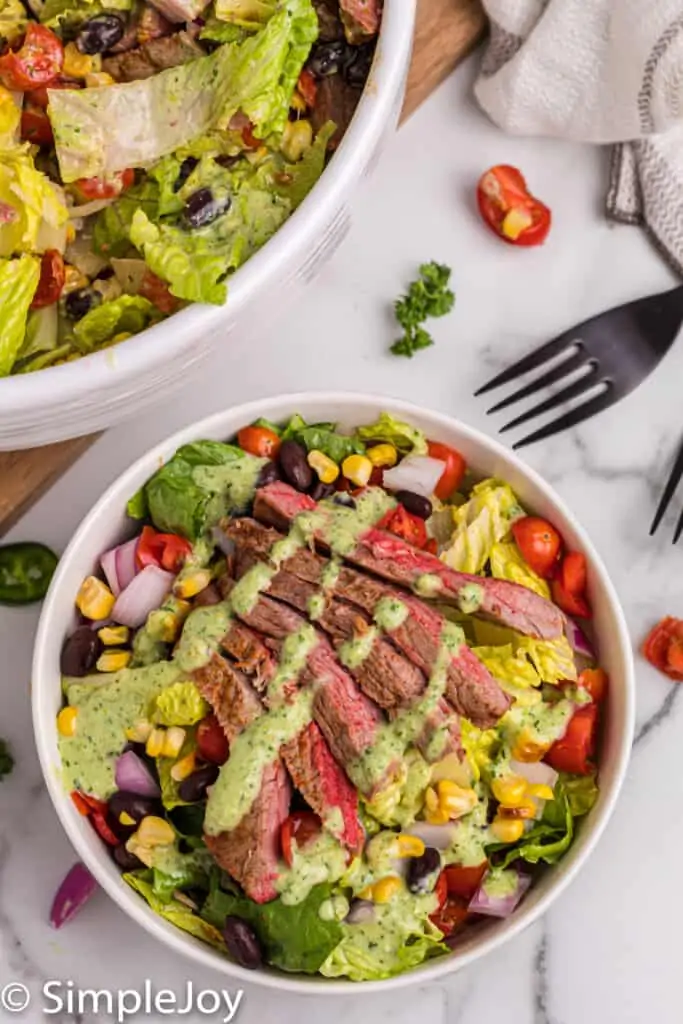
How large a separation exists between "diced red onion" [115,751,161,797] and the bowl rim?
2.20 ft

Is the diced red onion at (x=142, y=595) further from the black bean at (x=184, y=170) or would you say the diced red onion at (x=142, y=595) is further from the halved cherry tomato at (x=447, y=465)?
the black bean at (x=184, y=170)

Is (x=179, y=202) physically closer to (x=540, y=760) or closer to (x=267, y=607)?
(x=267, y=607)

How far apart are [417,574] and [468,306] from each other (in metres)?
0.72

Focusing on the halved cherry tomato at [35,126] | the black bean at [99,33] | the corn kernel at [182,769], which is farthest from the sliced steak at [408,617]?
the black bean at [99,33]

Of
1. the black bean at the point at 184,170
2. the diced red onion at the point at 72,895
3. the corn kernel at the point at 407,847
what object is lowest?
the diced red onion at the point at 72,895

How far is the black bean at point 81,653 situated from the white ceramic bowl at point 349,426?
2 cm

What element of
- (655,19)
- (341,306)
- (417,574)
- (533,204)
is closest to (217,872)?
(417,574)

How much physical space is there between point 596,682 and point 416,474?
1.73 ft

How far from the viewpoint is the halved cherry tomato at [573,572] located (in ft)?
8.86

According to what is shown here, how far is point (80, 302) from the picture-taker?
2.57 metres

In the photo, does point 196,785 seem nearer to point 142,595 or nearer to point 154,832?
point 154,832

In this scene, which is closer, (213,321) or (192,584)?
(213,321)

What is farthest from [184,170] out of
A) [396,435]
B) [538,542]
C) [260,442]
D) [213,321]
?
[538,542]

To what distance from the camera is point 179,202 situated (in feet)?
8.34
